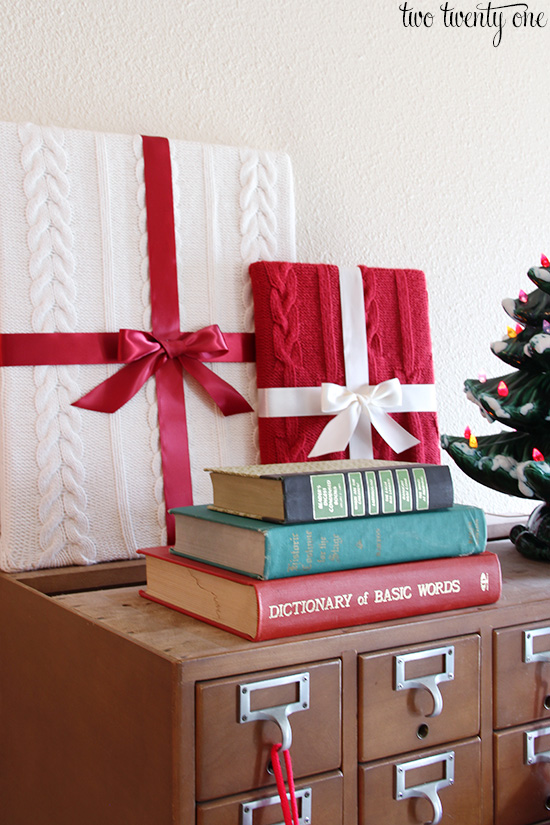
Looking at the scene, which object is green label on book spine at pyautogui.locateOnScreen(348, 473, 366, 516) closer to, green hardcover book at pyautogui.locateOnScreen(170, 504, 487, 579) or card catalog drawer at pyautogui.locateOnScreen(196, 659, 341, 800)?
green hardcover book at pyautogui.locateOnScreen(170, 504, 487, 579)

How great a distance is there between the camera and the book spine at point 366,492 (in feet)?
2.07

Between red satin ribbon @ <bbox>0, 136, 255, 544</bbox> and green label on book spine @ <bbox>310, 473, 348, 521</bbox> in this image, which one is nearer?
green label on book spine @ <bbox>310, 473, 348, 521</bbox>

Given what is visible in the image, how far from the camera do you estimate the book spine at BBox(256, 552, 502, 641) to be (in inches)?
24.0

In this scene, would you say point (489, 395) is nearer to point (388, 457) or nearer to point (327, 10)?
point (388, 457)

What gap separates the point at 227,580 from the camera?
24.8 inches

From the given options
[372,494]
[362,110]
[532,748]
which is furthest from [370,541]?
[362,110]

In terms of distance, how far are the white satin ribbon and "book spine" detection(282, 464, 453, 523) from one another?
270mm

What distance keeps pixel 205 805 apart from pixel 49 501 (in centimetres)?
40

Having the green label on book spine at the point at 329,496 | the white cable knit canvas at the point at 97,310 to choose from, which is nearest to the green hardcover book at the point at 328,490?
the green label on book spine at the point at 329,496

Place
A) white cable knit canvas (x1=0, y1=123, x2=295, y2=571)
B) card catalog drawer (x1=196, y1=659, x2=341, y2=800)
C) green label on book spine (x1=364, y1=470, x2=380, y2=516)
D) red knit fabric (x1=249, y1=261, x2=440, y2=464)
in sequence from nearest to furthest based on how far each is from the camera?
card catalog drawer (x1=196, y1=659, x2=341, y2=800)
green label on book spine (x1=364, y1=470, x2=380, y2=516)
white cable knit canvas (x1=0, y1=123, x2=295, y2=571)
red knit fabric (x1=249, y1=261, x2=440, y2=464)

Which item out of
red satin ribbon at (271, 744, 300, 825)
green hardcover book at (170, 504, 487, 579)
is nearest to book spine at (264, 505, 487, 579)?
green hardcover book at (170, 504, 487, 579)

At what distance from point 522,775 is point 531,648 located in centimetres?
12

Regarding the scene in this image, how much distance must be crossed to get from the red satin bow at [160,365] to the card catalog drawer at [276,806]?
0.45 metres

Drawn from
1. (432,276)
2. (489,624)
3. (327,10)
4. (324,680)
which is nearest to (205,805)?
(324,680)
